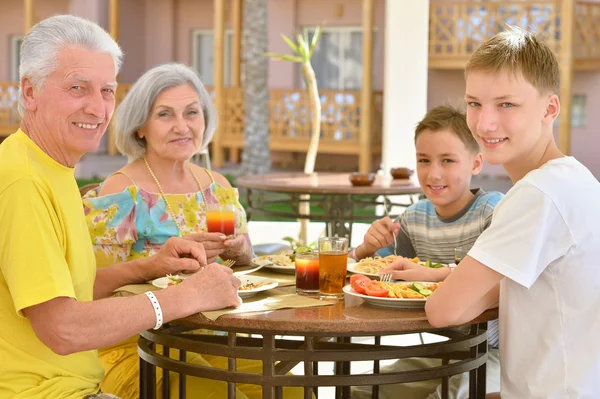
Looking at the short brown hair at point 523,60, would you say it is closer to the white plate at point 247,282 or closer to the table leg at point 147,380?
the white plate at point 247,282

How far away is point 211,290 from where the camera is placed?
2.34 meters

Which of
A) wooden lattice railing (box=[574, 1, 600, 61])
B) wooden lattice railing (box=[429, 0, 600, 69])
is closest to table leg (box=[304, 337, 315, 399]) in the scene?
wooden lattice railing (box=[429, 0, 600, 69])

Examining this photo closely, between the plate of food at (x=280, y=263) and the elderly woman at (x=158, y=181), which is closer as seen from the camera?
the plate of food at (x=280, y=263)

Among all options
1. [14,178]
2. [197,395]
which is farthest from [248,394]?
[14,178]

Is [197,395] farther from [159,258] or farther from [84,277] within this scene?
[84,277]

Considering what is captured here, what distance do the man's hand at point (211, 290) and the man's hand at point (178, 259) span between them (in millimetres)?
376

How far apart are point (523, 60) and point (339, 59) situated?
1632 centimetres

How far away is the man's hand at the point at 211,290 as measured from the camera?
2.30 metres

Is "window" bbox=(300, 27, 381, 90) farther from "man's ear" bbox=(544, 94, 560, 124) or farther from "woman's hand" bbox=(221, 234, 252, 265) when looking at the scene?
"man's ear" bbox=(544, 94, 560, 124)

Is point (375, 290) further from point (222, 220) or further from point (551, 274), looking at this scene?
point (222, 220)

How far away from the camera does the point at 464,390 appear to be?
11.6 ft

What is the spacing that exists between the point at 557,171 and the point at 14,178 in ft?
4.09

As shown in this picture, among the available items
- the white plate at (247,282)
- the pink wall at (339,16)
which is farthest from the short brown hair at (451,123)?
the pink wall at (339,16)

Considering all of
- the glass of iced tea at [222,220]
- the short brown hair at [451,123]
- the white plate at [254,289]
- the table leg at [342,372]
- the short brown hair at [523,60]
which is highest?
the short brown hair at [523,60]
